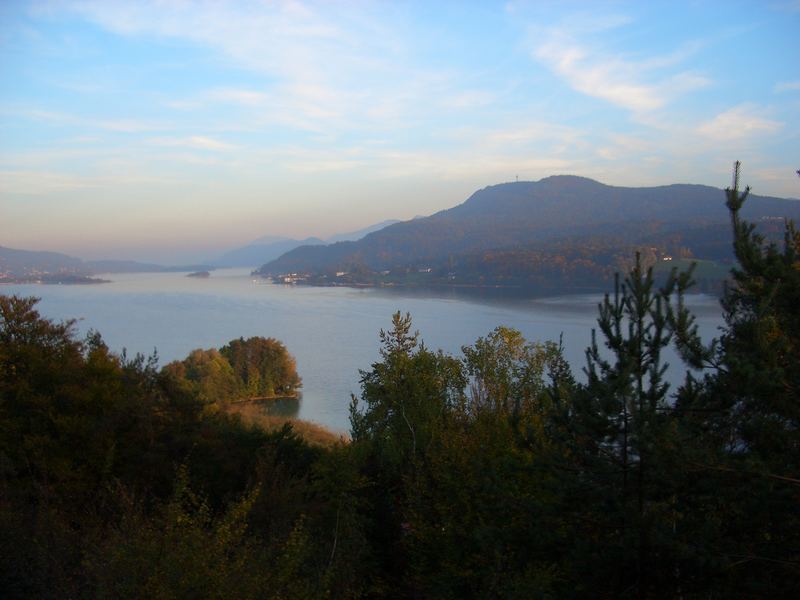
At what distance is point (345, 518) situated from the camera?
509 centimetres

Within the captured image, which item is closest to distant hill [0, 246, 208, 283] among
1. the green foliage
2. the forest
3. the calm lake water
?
the calm lake water

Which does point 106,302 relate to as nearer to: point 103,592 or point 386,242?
point 103,592

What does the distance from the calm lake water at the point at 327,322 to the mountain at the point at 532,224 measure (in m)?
29.8

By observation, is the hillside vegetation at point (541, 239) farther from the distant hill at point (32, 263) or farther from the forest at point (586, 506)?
the distant hill at point (32, 263)

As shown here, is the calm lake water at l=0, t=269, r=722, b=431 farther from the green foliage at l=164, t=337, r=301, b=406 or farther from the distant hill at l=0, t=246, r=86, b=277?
the distant hill at l=0, t=246, r=86, b=277

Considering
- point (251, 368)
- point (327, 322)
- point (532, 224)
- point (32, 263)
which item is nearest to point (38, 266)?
point (32, 263)

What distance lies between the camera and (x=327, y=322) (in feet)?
124

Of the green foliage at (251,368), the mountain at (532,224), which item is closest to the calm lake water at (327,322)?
the green foliage at (251,368)

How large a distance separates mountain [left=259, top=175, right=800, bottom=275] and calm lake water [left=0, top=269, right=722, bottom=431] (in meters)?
29.8

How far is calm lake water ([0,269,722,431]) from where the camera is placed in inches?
960

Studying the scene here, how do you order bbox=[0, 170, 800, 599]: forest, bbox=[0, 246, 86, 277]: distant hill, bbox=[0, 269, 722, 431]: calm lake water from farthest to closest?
bbox=[0, 246, 86, 277]: distant hill, bbox=[0, 269, 722, 431]: calm lake water, bbox=[0, 170, 800, 599]: forest

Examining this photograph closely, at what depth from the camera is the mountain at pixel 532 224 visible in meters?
84.3

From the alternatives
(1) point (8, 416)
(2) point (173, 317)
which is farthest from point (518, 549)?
(2) point (173, 317)

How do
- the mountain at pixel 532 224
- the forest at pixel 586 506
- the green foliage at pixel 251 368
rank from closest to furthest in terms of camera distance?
the forest at pixel 586 506 < the green foliage at pixel 251 368 < the mountain at pixel 532 224
